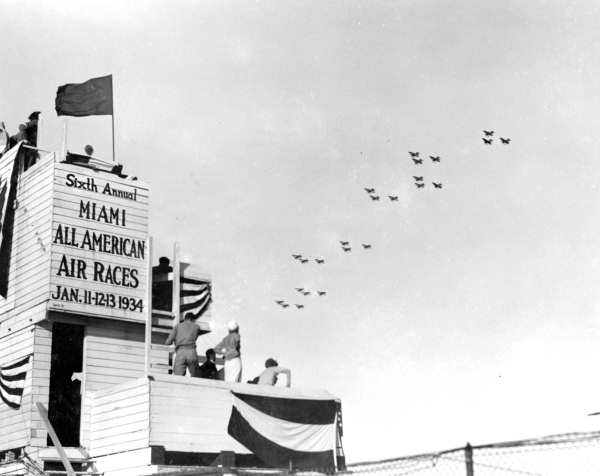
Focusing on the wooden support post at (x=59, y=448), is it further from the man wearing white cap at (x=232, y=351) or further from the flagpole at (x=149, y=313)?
the man wearing white cap at (x=232, y=351)

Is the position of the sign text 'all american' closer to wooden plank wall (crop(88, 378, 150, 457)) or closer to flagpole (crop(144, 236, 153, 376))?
flagpole (crop(144, 236, 153, 376))

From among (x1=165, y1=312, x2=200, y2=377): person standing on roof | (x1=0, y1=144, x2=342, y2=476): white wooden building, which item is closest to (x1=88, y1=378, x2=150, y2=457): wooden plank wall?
(x1=0, y1=144, x2=342, y2=476): white wooden building

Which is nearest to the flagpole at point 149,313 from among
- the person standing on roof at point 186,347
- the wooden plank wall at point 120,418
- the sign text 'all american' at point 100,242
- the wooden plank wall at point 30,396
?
the sign text 'all american' at point 100,242

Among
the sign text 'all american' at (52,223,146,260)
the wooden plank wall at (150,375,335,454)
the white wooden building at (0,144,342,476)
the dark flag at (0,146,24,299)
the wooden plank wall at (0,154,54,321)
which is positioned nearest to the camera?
the wooden plank wall at (150,375,335,454)

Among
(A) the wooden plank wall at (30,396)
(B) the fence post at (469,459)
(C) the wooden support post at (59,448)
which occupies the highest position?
(A) the wooden plank wall at (30,396)

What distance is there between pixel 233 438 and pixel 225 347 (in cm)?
243

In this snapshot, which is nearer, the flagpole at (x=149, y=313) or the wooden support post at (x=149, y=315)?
the wooden support post at (x=149, y=315)

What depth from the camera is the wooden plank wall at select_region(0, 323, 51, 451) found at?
21594mm

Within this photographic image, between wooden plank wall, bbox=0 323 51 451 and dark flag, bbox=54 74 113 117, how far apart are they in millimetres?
7141

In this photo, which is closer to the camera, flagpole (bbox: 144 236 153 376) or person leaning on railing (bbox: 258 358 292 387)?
person leaning on railing (bbox: 258 358 292 387)

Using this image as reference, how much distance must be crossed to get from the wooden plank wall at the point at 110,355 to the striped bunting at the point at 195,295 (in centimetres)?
172

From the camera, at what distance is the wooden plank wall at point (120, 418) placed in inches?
751

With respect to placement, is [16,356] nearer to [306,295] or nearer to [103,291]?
[103,291]

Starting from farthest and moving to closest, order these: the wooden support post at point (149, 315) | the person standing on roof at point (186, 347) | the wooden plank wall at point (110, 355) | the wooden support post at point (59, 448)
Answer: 1. the wooden plank wall at point (110, 355)
2. the wooden support post at point (149, 315)
3. the person standing on roof at point (186, 347)
4. the wooden support post at point (59, 448)
